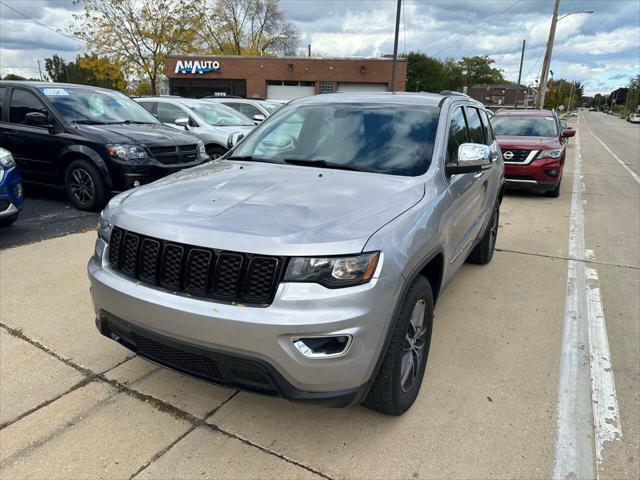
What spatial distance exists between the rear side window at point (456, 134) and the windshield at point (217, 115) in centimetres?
696

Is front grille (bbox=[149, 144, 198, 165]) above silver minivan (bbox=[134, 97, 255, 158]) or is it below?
below

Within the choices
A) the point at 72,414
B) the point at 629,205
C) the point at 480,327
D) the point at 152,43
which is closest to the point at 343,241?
the point at 72,414

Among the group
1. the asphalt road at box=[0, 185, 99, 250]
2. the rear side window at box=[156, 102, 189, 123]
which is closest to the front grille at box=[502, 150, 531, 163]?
the rear side window at box=[156, 102, 189, 123]

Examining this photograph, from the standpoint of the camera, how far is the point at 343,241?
6.84 feet

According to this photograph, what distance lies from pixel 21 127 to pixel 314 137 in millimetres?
5676

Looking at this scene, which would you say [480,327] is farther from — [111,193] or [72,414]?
[111,193]

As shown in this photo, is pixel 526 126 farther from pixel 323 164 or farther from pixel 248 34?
pixel 248 34

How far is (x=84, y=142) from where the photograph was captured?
6488 millimetres

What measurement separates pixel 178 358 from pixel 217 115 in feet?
29.0

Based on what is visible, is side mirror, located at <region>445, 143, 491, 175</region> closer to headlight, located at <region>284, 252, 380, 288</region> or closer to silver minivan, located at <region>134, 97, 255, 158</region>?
headlight, located at <region>284, 252, 380, 288</region>

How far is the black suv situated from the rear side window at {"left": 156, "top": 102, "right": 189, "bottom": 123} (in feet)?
8.75

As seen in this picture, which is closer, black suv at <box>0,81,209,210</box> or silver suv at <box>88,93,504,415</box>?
silver suv at <box>88,93,504,415</box>

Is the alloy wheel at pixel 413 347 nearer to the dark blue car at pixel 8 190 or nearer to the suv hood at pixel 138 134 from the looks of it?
the dark blue car at pixel 8 190

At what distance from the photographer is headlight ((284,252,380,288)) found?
204cm
